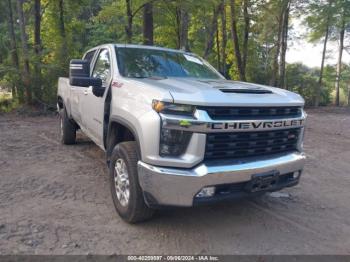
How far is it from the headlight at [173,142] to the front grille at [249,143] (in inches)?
8.5

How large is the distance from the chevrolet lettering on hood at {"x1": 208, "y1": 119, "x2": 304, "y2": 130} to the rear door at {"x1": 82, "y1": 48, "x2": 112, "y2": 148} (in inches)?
73.1

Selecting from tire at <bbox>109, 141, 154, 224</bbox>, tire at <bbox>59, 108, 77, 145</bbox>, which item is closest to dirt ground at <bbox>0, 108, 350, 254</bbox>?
tire at <bbox>109, 141, 154, 224</bbox>

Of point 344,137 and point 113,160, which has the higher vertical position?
point 113,160

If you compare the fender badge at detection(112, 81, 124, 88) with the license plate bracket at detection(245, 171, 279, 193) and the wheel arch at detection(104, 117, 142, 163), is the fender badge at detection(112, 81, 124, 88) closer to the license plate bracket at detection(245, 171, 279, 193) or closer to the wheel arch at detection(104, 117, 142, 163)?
the wheel arch at detection(104, 117, 142, 163)

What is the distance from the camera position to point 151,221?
3676 mm

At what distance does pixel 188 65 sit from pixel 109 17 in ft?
25.0

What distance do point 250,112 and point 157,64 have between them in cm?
185

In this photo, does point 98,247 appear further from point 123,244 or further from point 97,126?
point 97,126

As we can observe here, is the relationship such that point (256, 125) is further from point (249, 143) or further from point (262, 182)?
point (262, 182)

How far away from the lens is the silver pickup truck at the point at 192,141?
2990 millimetres

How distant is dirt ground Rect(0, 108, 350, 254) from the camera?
3.21m

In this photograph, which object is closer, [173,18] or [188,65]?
[188,65]

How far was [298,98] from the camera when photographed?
12.4 feet

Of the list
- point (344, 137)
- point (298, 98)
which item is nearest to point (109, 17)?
point (344, 137)
